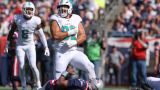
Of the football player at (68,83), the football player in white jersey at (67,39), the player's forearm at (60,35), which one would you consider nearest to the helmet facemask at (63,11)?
the football player in white jersey at (67,39)

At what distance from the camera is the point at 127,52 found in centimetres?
1944

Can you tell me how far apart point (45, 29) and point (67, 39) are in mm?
6514

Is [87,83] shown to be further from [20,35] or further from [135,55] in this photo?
[135,55]

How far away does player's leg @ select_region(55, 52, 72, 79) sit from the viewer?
36.9 feet

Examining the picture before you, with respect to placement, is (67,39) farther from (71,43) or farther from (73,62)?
(73,62)

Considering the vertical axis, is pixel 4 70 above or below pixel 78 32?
below

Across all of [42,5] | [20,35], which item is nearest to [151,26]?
[42,5]

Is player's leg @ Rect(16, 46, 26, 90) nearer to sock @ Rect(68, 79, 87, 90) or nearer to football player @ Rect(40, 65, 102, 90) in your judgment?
football player @ Rect(40, 65, 102, 90)

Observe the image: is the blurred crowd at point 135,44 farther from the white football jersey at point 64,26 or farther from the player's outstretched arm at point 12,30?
the white football jersey at point 64,26

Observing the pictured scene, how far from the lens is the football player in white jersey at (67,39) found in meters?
11.3

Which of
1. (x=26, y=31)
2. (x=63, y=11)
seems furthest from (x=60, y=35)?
(x=26, y=31)

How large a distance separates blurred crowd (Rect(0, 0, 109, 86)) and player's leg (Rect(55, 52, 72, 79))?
4.05 meters

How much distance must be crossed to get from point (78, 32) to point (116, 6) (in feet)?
30.6

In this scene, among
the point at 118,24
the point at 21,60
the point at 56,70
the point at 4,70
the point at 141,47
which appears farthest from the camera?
the point at 118,24
